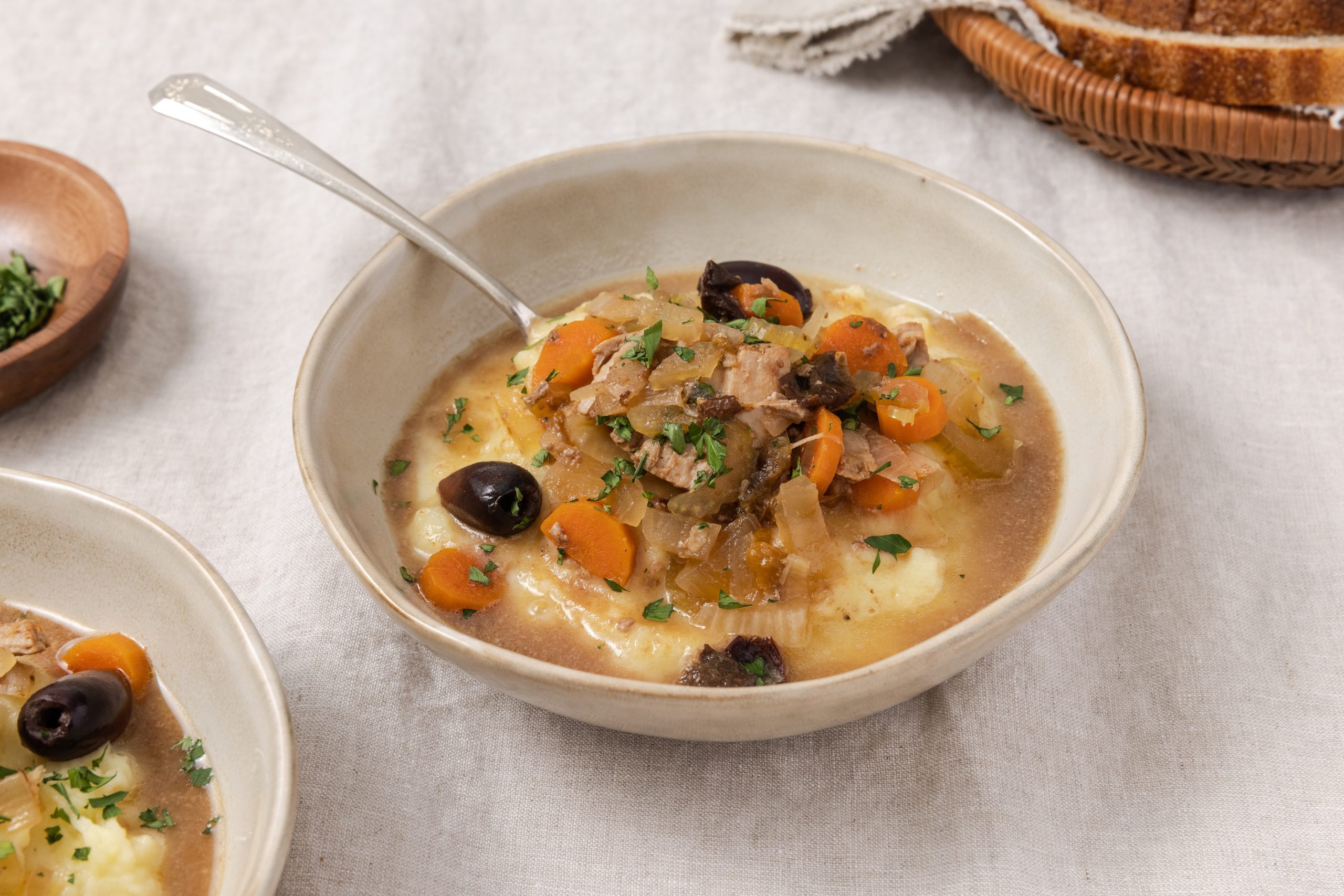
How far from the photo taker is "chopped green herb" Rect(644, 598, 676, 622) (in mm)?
3184

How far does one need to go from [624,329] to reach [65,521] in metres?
1.79

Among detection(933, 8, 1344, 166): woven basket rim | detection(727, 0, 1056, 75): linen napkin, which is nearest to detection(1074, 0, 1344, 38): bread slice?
detection(933, 8, 1344, 166): woven basket rim

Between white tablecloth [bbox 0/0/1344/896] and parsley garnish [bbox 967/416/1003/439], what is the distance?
636mm

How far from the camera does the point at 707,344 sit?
3471mm

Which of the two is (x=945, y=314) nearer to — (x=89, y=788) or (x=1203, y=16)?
(x=1203, y=16)

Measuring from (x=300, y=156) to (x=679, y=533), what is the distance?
2.17 meters

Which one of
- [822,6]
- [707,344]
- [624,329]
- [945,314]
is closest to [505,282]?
[624,329]

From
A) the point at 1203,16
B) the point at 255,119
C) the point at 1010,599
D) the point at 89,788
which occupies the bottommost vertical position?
the point at 89,788

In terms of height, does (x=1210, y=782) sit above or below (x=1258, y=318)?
below

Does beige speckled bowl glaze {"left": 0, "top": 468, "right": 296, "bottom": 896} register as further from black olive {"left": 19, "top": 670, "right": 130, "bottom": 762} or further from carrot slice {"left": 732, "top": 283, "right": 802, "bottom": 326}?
carrot slice {"left": 732, "top": 283, "right": 802, "bottom": 326}

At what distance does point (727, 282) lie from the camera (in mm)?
3676

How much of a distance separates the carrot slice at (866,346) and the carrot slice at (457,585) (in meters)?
1.29

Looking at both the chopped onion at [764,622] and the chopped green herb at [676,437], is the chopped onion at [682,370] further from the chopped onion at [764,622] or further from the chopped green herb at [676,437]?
the chopped onion at [764,622]

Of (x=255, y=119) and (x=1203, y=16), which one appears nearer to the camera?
(x=255, y=119)
